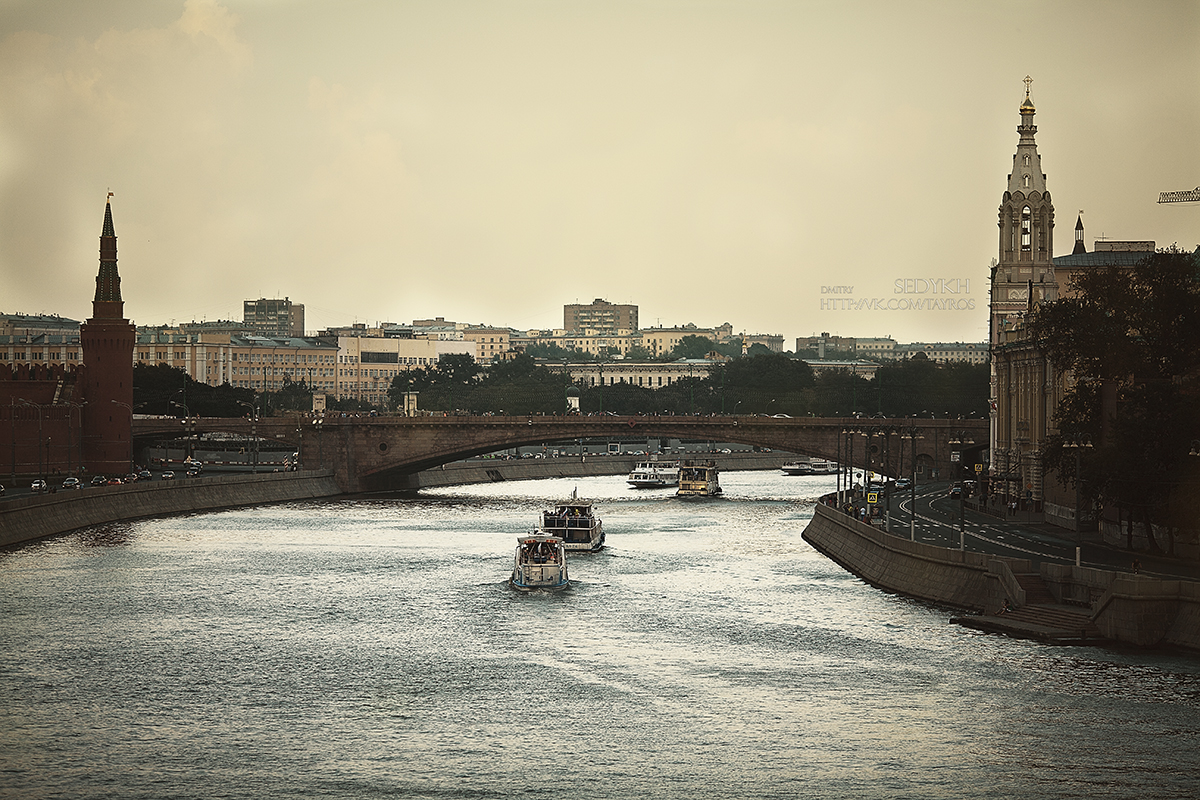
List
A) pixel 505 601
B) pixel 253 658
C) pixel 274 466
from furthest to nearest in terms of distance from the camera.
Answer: pixel 274 466 → pixel 505 601 → pixel 253 658

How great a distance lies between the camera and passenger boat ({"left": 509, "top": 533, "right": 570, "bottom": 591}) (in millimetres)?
70812

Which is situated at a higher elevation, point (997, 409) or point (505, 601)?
point (997, 409)

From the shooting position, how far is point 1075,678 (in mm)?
48688

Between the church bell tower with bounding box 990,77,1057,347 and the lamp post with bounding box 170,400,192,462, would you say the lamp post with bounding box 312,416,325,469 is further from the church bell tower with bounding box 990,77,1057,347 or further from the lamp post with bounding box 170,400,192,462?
the church bell tower with bounding box 990,77,1057,347

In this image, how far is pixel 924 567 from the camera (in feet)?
213

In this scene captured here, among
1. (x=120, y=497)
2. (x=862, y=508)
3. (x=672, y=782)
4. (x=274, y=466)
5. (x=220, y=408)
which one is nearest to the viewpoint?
(x=672, y=782)

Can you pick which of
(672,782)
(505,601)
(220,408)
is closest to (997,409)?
(505,601)

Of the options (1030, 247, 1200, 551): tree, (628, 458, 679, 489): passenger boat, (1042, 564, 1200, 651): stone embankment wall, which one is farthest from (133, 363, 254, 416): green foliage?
(1042, 564, 1200, 651): stone embankment wall

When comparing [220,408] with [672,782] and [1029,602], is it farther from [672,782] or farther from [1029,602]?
[672,782]

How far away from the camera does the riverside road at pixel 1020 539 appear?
58.7 metres

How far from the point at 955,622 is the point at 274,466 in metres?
106

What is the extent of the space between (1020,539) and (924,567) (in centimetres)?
843

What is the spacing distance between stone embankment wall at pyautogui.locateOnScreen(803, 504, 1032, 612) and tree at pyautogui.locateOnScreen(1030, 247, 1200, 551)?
19.6ft

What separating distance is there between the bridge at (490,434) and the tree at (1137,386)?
2192 inches
